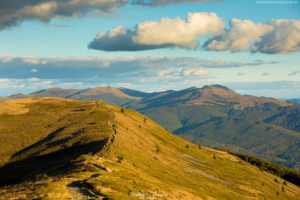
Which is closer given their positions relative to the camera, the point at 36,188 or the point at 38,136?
the point at 36,188

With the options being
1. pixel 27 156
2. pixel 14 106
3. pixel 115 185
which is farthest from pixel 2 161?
pixel 14 106

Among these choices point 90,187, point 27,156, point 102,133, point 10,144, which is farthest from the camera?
point 10,144

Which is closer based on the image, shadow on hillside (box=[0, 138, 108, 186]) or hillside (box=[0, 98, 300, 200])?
hillside (box=[0, 98, 300, 200])

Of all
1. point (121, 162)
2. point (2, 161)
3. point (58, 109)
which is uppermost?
point (58, 109)

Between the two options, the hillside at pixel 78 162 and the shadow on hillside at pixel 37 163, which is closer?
the hillside at pixel 78 162

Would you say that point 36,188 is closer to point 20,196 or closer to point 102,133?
point 20,196

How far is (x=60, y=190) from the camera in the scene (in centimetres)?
4381

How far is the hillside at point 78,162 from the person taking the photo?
156 feet

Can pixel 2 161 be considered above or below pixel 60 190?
below

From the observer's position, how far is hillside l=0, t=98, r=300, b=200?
4766 centimetres

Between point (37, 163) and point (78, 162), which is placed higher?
point (78, 162)

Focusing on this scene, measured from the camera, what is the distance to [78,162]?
6425cm

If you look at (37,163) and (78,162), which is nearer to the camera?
(78,162)

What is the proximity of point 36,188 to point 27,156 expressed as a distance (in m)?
55.8
